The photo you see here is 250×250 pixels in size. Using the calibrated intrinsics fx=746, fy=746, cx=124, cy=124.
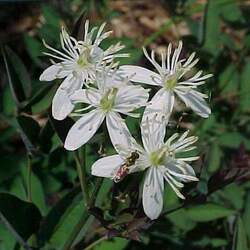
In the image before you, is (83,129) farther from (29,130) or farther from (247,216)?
(247,216)

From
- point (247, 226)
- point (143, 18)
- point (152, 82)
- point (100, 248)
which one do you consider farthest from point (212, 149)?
point (143, 18)

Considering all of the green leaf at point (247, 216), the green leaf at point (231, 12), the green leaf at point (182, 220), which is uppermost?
the green leaf at point (231, 12)

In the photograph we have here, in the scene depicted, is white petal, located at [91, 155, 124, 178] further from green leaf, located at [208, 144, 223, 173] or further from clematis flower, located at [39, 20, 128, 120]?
green leaf, located at [208, 144, 223, 173]

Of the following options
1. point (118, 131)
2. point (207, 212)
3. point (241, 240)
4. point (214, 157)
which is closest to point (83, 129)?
point (118, 131)

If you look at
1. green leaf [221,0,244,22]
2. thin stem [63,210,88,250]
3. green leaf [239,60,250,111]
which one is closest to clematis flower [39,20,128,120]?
thin stem [63,210,88,250]

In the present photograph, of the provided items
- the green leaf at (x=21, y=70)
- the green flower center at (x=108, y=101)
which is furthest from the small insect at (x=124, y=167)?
the green leaf at (x=21, y=70)

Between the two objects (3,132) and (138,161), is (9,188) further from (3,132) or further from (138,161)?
(138,161)

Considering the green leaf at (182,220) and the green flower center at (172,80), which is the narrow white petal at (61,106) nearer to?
the green flower center at (172,80)
